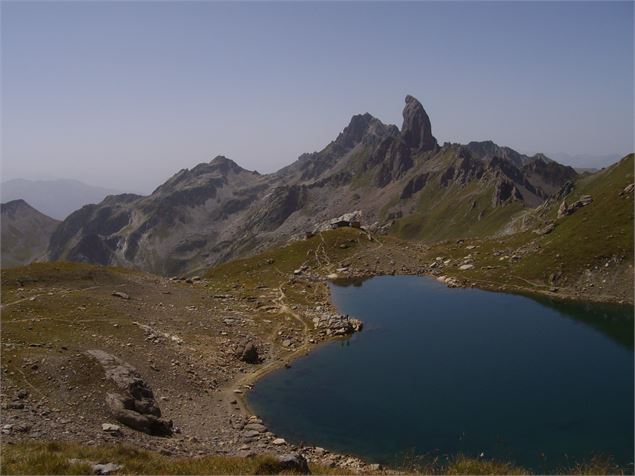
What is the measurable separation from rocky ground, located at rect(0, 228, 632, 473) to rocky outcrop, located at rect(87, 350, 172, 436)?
9cm

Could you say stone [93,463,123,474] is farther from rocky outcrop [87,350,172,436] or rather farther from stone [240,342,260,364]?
stone [240,342,260,364]

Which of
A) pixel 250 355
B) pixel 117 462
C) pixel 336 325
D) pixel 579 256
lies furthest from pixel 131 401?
pixel 579 256

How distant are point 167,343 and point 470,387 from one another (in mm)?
33214

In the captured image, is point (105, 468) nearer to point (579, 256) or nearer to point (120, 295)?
point (120, 295)

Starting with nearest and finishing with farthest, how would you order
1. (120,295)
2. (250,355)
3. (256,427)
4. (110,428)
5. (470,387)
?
(110,428) < (256,427) < (470,387) < (250,355) < (120,295)

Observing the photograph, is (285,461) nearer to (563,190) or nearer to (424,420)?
(424,420)

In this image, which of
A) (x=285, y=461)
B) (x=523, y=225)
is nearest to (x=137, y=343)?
(x=285, y=461)

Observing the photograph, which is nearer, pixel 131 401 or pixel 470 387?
pixel 131 401

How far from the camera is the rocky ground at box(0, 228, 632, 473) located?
3453 centimetres

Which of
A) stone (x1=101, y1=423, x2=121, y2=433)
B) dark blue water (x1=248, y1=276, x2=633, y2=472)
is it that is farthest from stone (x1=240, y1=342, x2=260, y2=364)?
stone (x1=101, y1=423, x2=121, y2=433)

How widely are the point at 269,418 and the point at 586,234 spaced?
75.8 meters

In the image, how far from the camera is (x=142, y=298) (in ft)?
222

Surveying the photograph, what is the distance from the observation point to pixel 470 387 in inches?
1925

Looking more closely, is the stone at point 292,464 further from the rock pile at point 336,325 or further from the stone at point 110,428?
the rock pile at point 336,325
